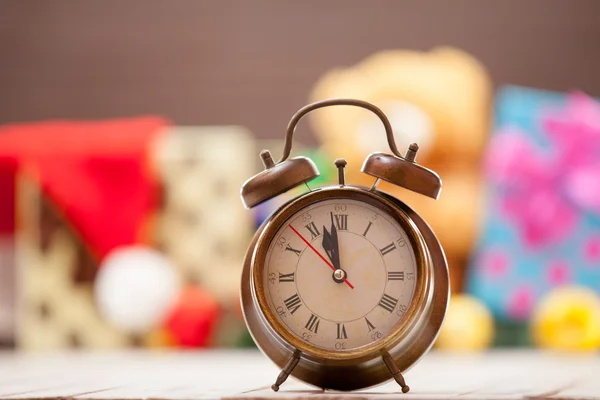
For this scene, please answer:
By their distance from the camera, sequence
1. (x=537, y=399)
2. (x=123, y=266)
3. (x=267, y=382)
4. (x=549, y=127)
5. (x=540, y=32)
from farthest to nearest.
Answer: (x=540, y=32), (x=549, y=127), (x=123, y=266), (x=267, y=382), (x=537, y=399)

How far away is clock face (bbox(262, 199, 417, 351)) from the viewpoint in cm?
96

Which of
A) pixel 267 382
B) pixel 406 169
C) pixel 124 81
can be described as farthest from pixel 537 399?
pixel 124 81

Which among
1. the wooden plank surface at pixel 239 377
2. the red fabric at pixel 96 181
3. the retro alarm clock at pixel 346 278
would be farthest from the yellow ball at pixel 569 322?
the retro alarm clock at pixel 346 278

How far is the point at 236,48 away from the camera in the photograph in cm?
302

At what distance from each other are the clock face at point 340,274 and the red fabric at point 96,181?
1.48 metres

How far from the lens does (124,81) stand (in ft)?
10.0

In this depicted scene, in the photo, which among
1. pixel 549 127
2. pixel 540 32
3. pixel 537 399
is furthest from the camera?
pixel 540 32

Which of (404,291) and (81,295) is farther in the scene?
(81,295)

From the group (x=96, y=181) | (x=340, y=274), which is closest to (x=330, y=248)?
(x=340, y=274)

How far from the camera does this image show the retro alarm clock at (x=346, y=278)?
95 centimetres

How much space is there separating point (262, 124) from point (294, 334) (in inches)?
81.8

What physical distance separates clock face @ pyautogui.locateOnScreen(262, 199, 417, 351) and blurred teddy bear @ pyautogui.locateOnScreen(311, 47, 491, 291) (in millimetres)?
1329

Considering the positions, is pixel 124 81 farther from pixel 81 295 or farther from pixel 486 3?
pixel 486 3

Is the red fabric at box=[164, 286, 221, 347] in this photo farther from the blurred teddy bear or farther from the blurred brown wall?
the blurred brown wall
